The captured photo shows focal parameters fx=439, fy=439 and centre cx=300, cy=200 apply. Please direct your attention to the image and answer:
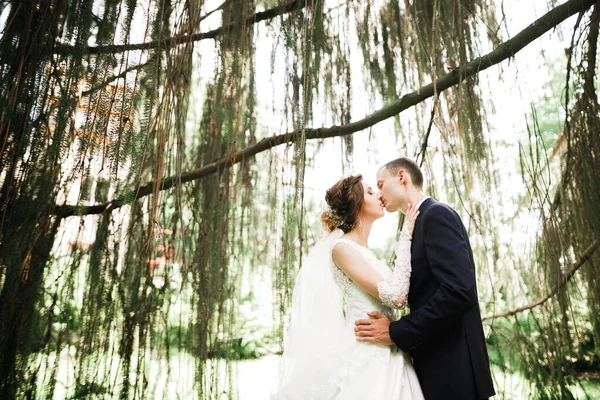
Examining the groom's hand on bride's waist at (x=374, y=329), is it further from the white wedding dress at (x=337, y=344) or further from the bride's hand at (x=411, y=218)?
the bride's hand at (x=411, y=218)

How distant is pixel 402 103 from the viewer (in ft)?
5.26

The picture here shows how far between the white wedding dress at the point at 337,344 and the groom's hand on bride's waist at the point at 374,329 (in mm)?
23

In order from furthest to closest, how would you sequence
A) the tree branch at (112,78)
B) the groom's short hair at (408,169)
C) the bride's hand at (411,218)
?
the groom's short hair at (408,169) < the bride's hand at (411,218) < the tree branch at (112,78)

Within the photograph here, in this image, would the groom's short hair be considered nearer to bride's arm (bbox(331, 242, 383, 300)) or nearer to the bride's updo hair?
the bride's updo hair

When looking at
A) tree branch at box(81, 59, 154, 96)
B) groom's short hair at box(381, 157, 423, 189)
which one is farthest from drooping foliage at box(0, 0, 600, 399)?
groom's short hair at box(381, 157, 423, 189)

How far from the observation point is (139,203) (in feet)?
5.16

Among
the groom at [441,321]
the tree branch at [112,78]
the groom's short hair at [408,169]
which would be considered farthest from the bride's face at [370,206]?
the tree branch at [112,78]

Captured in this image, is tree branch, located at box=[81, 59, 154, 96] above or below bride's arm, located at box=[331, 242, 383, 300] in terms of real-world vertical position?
above

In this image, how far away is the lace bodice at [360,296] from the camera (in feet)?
4.69

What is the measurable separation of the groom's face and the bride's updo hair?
91 millimetres

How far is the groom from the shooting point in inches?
45.4

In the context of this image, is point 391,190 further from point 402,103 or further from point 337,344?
point 337,344

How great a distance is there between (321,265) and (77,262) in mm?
851

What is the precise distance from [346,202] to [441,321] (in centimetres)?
59
